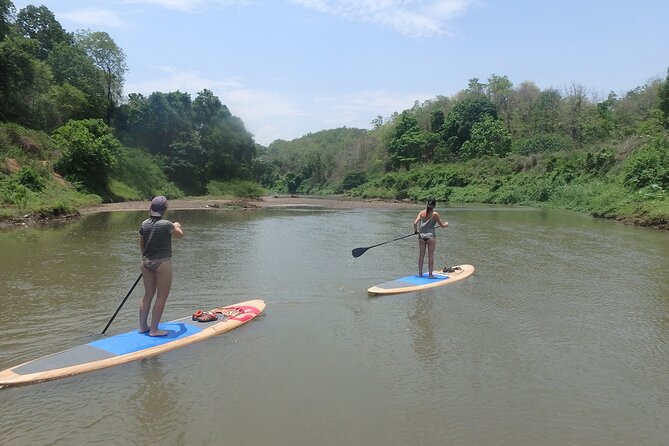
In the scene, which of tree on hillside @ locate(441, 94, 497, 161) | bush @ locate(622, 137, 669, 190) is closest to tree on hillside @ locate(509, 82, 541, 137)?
tree on hillside @ locate(441, 94, 497, 161)

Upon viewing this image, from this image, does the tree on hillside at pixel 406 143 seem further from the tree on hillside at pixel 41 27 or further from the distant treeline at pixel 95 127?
the tree on hillside at pixel 41 27

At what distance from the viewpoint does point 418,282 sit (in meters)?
9.99

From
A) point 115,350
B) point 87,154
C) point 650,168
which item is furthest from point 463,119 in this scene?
point 115,350

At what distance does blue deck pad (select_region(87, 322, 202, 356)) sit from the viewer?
19.8 feet

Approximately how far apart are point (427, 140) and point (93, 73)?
43431mm

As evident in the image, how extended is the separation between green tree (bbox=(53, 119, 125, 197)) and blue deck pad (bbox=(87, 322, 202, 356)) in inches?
1175

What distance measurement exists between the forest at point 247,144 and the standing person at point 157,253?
1806cm

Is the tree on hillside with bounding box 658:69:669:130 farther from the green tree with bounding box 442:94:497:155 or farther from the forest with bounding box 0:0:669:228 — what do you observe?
the green tree with bounding box 442:94:497:155

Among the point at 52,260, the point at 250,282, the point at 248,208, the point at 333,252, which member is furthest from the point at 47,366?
the point at 248,208

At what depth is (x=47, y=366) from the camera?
5.49 metres

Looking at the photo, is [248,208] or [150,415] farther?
[248,208]

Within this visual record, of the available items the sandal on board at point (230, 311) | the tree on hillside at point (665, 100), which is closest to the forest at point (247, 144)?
the tree on hillside at point (665, 100)

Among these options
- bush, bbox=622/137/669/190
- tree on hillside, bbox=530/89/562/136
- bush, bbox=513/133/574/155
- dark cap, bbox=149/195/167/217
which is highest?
tree on hillside, bbox=530/89/562/136

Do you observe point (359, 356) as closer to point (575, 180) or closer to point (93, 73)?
point (575, 180)
